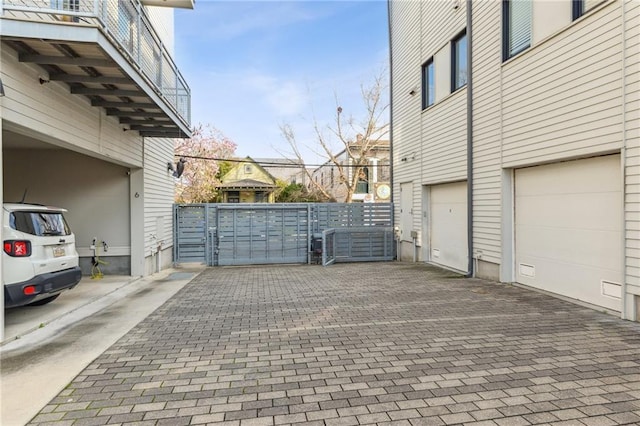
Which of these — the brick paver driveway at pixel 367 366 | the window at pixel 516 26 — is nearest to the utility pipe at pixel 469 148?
the window at pixel 516 26

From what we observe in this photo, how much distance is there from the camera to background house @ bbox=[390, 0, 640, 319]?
17.2 feet

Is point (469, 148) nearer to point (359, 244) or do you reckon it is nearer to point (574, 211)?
point (574, 211)

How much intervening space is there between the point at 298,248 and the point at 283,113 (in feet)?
48.7

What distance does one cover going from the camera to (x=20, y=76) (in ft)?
15.6

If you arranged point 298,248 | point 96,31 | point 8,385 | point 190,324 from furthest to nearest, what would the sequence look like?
point 298,248
point 190,324
point 96,31
point 8,385

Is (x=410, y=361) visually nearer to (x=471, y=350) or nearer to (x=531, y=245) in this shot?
(x=471, y=350)

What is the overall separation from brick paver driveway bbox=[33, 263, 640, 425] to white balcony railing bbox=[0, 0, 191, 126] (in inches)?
154

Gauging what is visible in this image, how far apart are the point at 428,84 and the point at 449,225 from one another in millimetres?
4491

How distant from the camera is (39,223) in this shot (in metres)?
5.44

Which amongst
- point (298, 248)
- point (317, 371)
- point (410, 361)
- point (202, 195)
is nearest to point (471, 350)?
point (410, 361)

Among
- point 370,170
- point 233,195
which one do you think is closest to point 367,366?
point 370,170

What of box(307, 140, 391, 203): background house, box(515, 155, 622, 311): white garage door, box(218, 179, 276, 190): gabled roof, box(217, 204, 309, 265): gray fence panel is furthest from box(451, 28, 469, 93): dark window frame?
box(218, 179, 276, 190): gabled roof

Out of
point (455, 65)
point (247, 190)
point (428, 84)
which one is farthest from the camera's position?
point (247, 190)

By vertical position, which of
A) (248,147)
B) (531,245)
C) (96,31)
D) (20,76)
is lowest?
(531,245)
